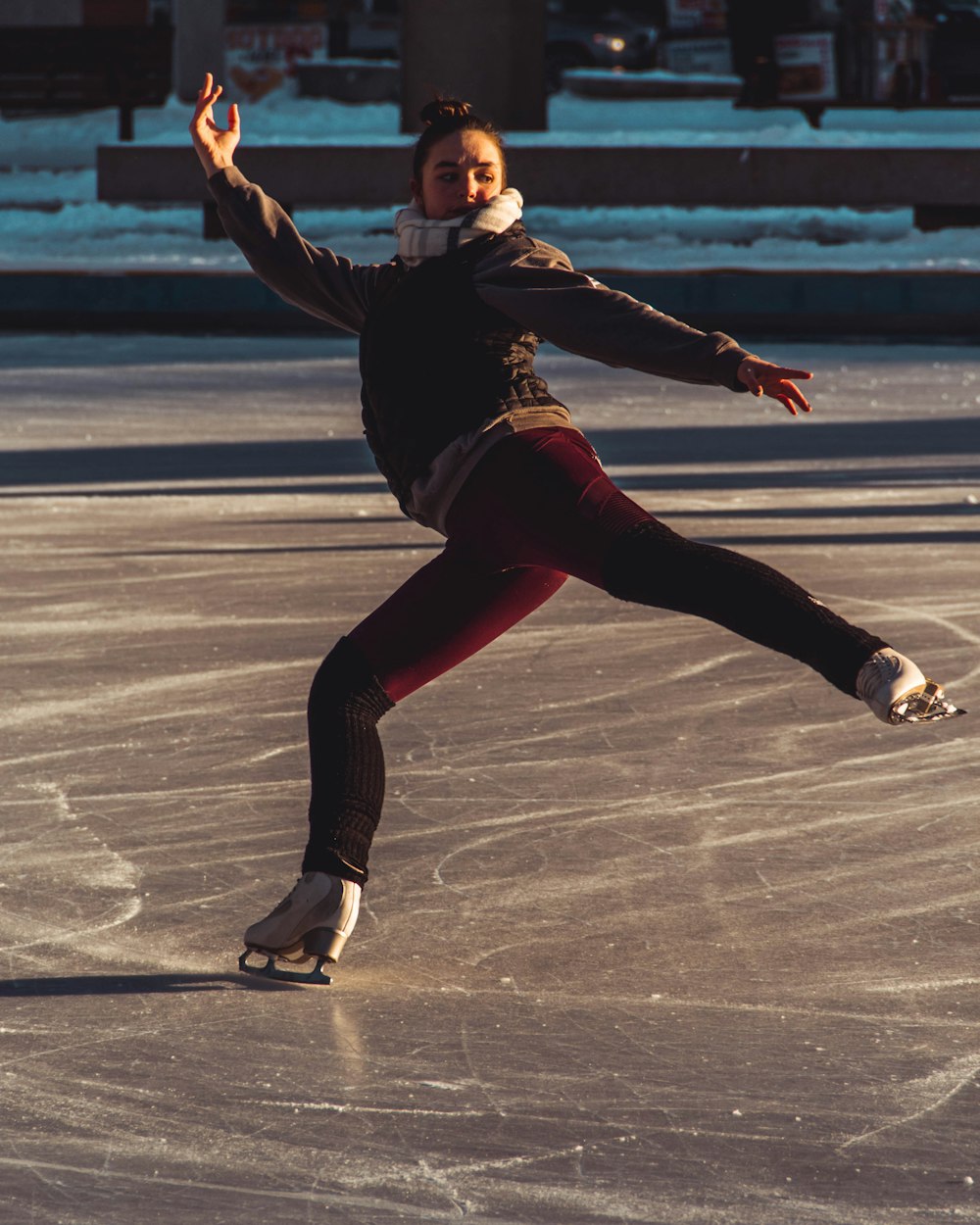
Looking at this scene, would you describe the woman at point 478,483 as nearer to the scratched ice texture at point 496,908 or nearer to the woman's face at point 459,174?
the woman's face at point 459,174

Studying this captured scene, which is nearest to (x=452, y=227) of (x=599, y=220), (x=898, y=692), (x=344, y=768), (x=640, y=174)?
(x=344, y=768)

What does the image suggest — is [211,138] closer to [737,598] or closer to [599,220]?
[737,598]

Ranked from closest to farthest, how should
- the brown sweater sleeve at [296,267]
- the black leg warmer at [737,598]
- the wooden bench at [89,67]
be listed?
1. the black leg warmer at [737,598]
2. the brown sweater sleeve at [296,267]
3. the wooden bench at [89,67]

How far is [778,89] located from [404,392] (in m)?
24.3

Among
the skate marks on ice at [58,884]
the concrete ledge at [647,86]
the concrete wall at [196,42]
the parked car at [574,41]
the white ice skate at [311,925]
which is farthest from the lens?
the parked car at [574,41]

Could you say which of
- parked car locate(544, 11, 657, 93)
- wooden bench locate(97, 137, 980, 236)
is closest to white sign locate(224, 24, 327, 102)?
parked car locate(544, 11, 657, 93)

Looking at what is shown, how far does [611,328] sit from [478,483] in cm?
33

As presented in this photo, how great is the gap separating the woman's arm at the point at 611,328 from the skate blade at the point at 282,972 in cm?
115

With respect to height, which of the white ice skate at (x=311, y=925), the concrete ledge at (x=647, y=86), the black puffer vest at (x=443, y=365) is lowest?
the concrete ledge at (x=647, y=86)

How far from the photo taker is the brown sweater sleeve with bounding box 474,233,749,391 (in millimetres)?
3701

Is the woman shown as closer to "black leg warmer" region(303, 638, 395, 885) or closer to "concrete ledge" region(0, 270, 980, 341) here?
"black leg warmer" region(303, 638, 395, 885)

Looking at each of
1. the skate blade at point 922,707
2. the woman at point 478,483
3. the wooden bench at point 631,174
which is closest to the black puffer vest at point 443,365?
the woman at point 478,483

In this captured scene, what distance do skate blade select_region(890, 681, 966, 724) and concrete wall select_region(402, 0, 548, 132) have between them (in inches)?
812

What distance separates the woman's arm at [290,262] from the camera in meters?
4.14
